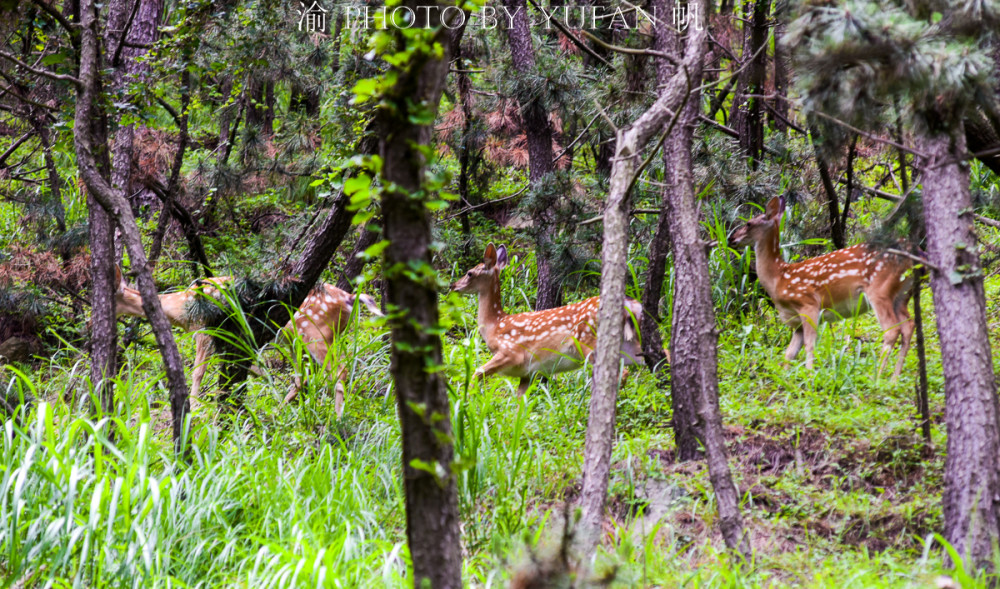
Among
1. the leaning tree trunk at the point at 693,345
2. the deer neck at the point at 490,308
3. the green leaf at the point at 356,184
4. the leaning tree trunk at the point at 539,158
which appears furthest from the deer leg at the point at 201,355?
the green leaf at the point at 356,184

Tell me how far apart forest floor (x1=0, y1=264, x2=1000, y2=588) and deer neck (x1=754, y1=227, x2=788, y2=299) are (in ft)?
2.93

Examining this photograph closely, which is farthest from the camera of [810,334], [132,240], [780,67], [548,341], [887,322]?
[548,341]

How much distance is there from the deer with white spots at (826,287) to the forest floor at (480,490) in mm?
287

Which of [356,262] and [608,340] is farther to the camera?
[356,262]

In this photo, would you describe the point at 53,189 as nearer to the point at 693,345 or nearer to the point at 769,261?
the point at 693,345

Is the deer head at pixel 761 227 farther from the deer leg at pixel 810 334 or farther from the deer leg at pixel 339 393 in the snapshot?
the deer leg at pixel 339 393

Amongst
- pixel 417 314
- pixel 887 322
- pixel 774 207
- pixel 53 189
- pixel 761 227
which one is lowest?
pixel 887 322

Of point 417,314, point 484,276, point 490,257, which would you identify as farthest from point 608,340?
point 490,257

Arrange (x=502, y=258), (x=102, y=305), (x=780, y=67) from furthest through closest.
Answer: (x=502, y=258)
(x=780, y=67)
(x=102, y=305)

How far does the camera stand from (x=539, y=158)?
802cm

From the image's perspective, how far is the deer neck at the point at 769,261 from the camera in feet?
22.1

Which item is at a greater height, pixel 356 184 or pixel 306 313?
pixel 356 184

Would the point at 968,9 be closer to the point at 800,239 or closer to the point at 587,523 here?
the point at 587,523

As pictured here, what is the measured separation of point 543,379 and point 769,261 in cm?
202
